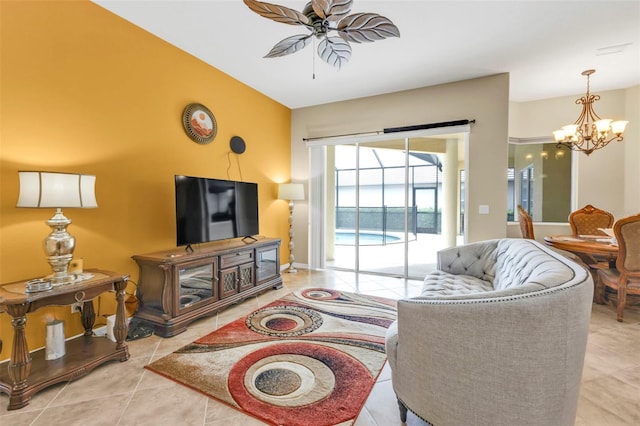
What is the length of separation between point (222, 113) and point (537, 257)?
371 centimetres

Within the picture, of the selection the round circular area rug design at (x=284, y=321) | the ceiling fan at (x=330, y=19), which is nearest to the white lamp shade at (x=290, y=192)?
the round circular area rug design at (x=284, y=321)

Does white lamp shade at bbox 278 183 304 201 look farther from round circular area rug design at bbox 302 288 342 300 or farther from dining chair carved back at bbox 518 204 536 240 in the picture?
dining chair carved back at bbox 518 204 536 240

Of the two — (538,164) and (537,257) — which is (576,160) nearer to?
(538,164)

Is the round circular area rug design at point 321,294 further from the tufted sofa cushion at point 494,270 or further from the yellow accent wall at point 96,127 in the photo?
the yellow accent wall at point 96,127

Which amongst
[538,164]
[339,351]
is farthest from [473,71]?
[339,351]

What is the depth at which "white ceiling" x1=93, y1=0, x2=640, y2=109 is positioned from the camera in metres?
2.54

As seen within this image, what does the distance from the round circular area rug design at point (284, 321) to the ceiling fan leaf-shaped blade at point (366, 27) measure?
2473 mm

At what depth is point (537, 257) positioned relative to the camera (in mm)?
1761

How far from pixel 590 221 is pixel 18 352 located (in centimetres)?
615

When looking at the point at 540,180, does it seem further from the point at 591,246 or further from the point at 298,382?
the point at 298,382

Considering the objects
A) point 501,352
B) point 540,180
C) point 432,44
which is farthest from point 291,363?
point 540,180

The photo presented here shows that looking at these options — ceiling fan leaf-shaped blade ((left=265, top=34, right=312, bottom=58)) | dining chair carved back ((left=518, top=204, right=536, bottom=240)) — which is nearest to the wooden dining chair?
dining chair carved back ((left=518, top=204, right=536, bottom=240))

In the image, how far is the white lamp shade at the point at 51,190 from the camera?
1752 mm

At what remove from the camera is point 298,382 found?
1.86m
